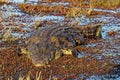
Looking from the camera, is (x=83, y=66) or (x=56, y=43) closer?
(x=83, y=66)

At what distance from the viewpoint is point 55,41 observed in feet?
30.9

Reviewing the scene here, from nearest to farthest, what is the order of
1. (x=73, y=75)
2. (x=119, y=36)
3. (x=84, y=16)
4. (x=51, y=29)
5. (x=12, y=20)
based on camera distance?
(x=73, y=75) < (x=51, y=29) < (x=119, y=36) < (x=12, y=20) < (x=84, y=16)

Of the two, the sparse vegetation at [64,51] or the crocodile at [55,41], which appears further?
the crocodile at [55,41]

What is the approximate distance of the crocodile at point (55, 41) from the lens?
843 centimetres

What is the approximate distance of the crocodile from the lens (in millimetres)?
8430

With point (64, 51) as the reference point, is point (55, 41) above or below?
above

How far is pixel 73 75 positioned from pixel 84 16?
21.9ft

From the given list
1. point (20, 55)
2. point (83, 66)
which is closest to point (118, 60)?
point (83, 66)

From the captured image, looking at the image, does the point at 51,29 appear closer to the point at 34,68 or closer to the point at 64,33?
the point at 64,33

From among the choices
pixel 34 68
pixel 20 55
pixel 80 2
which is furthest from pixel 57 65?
pixel 80 2

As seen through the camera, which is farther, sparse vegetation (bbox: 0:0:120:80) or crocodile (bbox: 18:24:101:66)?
crocodile (bbox: 18:24:101:66)

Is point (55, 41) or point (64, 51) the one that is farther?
point (55, 41)

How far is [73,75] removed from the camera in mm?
7785

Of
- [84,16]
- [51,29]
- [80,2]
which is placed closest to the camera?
[51,29]
